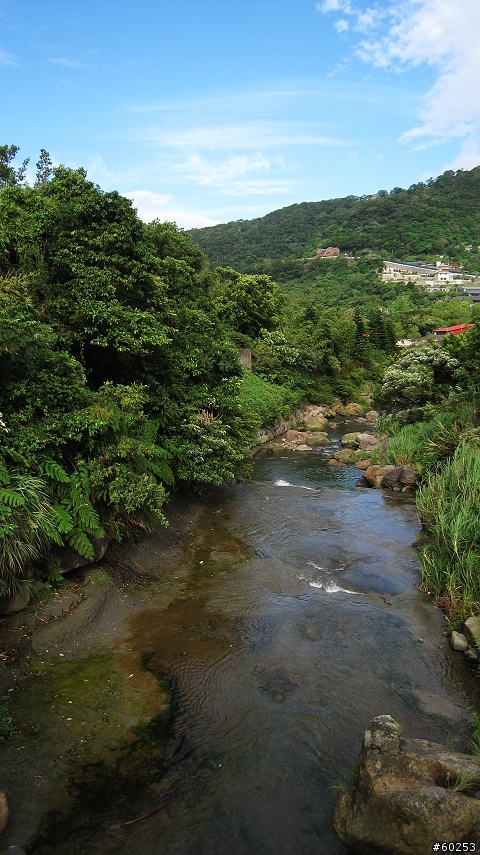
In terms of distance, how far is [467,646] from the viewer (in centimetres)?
936

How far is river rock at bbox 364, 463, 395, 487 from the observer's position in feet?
66.0

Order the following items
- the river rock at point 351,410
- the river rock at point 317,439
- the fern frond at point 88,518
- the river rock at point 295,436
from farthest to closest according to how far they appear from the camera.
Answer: the river rock at point 351,410 → the river rock at point 295,436 → the river rock at point 317,439 → the fern frond at point 88,518

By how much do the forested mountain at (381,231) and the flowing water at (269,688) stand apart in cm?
8142

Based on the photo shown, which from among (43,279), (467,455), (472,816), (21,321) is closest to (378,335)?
(467,455)

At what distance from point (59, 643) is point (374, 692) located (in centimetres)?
520

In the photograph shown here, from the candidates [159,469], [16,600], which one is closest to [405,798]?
[16,600]

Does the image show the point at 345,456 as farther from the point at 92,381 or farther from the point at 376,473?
the point at 92,381

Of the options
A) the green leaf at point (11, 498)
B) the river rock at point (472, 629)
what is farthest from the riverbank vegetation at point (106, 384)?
the river rock at point (472, 629)

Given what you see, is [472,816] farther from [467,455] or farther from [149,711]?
[467,455]

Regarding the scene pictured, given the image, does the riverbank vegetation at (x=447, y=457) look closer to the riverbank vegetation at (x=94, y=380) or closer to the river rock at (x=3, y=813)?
the riverbank vegetation at (x=94, y=380)

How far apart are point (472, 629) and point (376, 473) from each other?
11.1m

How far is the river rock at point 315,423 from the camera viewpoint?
33319 millimetres

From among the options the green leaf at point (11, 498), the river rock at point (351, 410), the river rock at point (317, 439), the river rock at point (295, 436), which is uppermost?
the green leaf at point (11, 498)

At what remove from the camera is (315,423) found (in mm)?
33844
